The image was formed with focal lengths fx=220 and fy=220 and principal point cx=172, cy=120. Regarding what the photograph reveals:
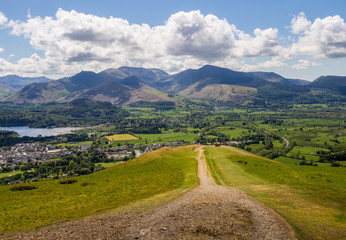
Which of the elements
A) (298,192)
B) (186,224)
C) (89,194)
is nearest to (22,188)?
(89,194)

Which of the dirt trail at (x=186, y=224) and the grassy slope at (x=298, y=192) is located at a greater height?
the dirt trail at (x=186, y=224)

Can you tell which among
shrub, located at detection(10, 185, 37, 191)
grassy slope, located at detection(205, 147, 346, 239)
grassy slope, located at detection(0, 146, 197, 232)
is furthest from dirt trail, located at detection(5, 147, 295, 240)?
shrub, located at detection(10, 185, 37, 191)

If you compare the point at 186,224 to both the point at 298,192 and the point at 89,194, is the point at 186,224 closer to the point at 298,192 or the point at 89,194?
→ the point at 89,194

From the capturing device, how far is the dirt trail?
72.6 feet

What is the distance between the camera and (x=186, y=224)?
24.1 m

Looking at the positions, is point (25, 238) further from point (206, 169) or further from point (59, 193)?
point (206, 169)

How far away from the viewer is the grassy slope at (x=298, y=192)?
2469 centimetres

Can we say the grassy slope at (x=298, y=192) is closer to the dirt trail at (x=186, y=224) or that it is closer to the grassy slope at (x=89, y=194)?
the dirt trail at (x=186, y=224)

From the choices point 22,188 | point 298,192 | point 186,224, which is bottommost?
point 22,188

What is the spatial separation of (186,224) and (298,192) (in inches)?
960

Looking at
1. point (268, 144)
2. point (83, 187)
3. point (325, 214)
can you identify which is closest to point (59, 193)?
point (83, 187)

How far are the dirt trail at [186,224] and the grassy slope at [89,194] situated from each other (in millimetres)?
4850

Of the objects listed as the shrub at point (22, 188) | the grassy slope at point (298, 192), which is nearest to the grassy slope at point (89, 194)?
the shrub at point (22, 188)

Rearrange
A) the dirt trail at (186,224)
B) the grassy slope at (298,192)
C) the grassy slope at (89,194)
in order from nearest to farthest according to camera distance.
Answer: the dirt trail at (186,224)
the grassy slope at (298,192)
the grassy slope at (89,194)
